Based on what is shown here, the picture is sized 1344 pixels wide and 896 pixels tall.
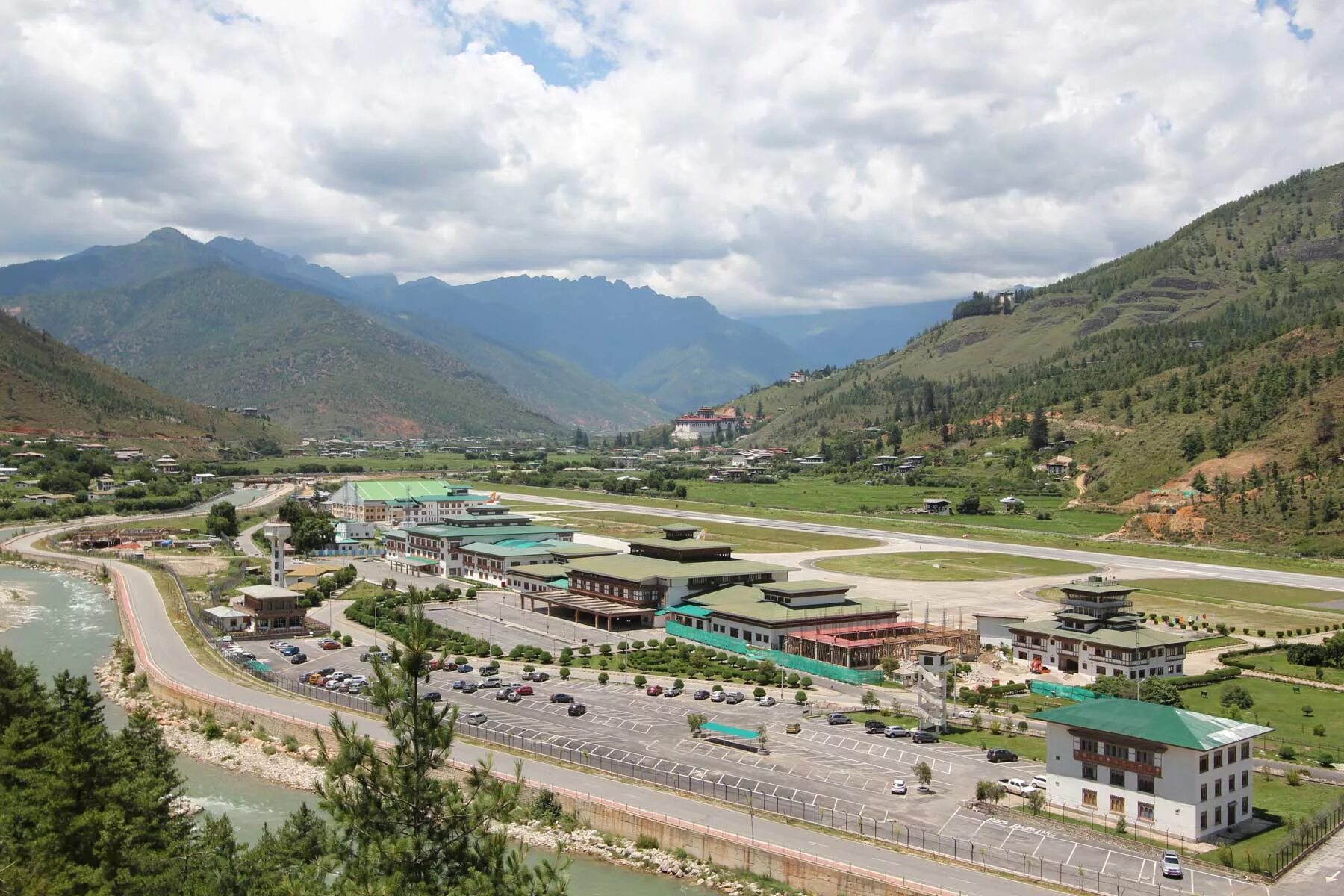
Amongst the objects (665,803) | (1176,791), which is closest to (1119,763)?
(1176,791)

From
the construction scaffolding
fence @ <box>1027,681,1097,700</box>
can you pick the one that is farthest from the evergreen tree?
fence @ <box>1027,681,1097,700</box>

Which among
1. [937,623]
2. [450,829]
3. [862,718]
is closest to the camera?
[450,829]

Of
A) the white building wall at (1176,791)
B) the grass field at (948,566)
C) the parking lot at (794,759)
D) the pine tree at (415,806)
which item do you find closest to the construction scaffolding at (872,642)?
the parking lot at (794,759)

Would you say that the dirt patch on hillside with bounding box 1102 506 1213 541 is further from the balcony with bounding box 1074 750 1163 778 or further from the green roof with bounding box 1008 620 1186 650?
the balcony with bounding box 1074 750 1163 778

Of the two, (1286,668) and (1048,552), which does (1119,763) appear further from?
(1048,552)

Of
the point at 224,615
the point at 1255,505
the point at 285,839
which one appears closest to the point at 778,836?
the point at 285,839

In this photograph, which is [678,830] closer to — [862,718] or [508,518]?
[862,718]
